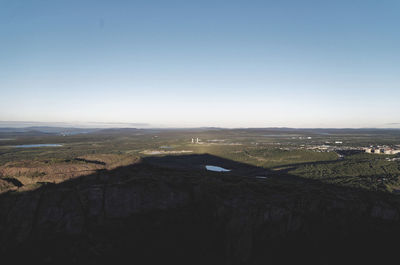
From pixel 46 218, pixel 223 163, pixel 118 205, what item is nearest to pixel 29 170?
pixel 46 218

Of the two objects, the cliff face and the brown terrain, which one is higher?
the brown terrain

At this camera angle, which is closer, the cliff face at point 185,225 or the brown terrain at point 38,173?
the cliff face at point 185,225

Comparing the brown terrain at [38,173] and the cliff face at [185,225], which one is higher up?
the brown terrain at [38,173]

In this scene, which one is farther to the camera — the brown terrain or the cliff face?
the brown terrain

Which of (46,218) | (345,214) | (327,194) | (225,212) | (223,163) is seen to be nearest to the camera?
(46,218)

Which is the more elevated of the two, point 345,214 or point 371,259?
point 345,214

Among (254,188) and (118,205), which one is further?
(254,188)

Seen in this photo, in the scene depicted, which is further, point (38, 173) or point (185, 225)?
point (38, 173)

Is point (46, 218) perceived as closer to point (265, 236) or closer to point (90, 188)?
point (90, 188)
